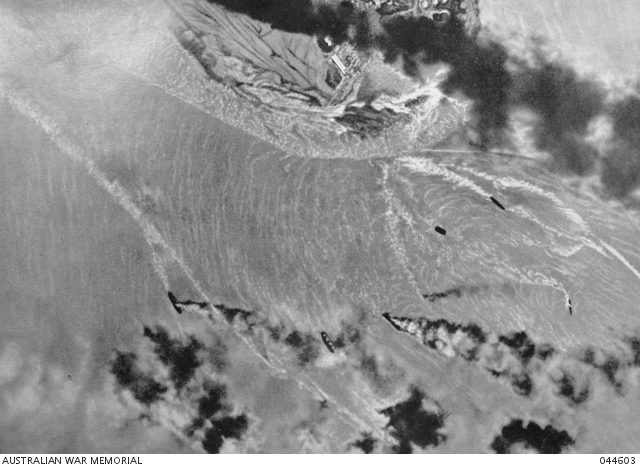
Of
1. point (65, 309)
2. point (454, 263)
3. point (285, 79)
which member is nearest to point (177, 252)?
point (65, 309)

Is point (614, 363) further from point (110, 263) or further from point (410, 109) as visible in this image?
point (110, 263)
